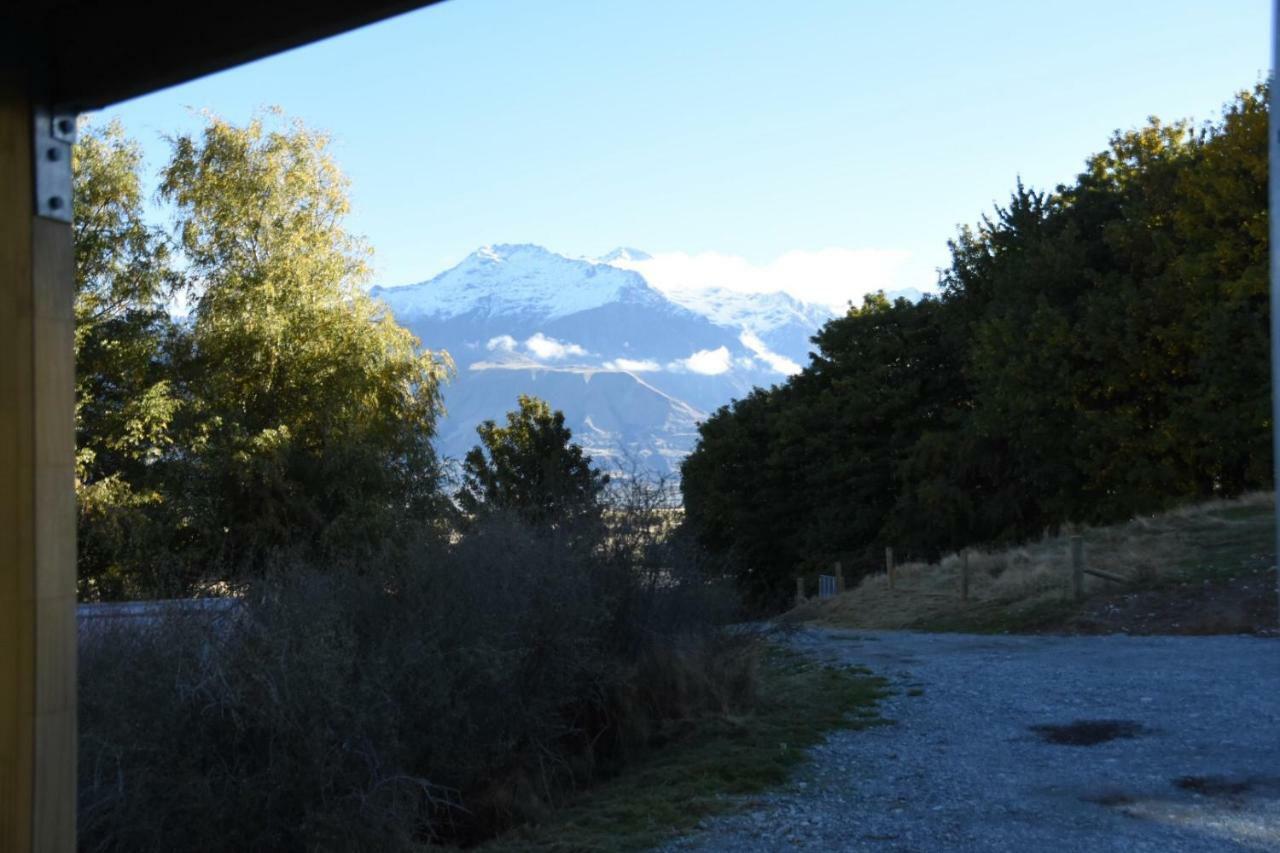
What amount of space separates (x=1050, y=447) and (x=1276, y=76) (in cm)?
3458

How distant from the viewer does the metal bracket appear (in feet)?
9.01

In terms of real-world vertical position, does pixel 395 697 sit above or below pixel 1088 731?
above

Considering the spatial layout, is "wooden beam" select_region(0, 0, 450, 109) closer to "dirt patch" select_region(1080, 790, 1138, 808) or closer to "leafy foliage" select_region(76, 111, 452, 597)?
"dirt patch" select_region(1080, 790, 1138, 808)

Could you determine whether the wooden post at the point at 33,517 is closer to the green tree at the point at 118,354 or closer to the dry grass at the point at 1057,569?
the green tree at the point at 118,354

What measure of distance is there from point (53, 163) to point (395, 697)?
523 cm

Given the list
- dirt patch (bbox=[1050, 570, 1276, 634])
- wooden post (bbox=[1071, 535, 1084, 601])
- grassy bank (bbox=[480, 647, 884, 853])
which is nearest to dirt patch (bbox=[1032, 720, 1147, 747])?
grassy bank (bbox=[480, 647, 884, 853])

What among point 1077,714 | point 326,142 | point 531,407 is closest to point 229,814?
point 1077,714

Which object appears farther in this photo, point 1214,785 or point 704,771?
point 704,771

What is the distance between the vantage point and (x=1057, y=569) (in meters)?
23.0

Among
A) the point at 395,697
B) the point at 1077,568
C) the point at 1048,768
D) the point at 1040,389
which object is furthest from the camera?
the point at 1040,389

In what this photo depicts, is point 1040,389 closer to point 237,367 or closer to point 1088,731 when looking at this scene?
point 237,367

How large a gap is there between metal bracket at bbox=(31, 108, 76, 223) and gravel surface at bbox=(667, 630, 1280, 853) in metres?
5.27

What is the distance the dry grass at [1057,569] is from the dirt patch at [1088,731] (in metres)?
10.2

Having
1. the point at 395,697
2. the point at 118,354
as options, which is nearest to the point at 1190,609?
the point at 395,697
